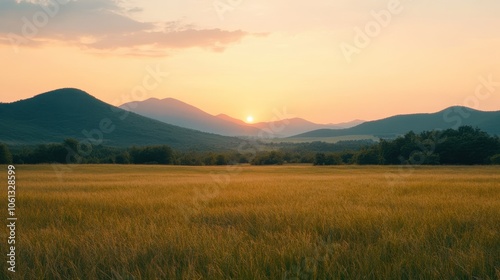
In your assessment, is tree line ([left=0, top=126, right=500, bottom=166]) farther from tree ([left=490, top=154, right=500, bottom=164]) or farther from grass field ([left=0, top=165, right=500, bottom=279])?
grass field ([left=0, top=165, right=500, bottom=279])

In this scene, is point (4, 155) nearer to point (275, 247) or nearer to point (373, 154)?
point (373, 154)

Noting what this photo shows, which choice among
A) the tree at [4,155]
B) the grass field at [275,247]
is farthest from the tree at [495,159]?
the tree at [4,155]

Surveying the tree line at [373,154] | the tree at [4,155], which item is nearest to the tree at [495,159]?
the tree line at [373,154]

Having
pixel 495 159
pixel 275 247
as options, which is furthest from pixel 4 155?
pixel 495 159

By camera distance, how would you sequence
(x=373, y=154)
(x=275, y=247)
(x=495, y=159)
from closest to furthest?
1. (x=275, y=247)
2. (x=495, y=159)
3. (x=373, y=154)

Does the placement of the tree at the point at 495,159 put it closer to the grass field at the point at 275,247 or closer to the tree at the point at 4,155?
the grass field at the point at 275,247

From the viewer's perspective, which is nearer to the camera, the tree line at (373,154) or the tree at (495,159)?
the tree at (495,159)

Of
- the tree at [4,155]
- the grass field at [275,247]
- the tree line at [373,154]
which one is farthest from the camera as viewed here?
the tree at [4,155]

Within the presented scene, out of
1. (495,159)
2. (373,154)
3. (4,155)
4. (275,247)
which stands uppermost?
(4,155)

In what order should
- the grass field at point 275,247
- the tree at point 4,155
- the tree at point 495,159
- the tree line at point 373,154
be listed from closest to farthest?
the grass field at point 275,247, the tree at point 495,159, the tree line at point 373,154, the tree at point 4,155

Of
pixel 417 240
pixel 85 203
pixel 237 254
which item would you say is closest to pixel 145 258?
pixel 237 254

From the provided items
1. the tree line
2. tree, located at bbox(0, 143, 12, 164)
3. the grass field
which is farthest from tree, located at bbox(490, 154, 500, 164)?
tree, located at bbox(0, 143, 12, 164)

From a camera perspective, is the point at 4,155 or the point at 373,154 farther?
the point at 373,154

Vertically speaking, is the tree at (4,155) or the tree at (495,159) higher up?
the tree at (4,155)
